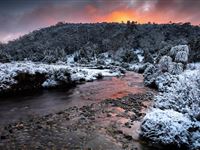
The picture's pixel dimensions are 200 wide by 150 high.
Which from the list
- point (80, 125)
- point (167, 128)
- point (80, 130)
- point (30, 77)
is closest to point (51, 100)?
point (30, 77)

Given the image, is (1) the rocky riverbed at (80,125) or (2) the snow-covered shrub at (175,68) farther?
(2) the snow-covered shrub at (175,68)

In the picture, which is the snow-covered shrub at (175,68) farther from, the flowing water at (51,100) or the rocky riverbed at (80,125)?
the rocky riverbed at (80,125)

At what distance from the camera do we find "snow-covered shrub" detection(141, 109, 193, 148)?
76.5 feet

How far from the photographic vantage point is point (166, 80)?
54.0 meters

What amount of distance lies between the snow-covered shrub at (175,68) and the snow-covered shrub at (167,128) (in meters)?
32.5

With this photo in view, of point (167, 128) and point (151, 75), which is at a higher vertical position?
point (167, 128)

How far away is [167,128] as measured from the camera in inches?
942

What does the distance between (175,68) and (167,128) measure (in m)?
35.7

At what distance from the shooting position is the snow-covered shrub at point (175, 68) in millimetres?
57406

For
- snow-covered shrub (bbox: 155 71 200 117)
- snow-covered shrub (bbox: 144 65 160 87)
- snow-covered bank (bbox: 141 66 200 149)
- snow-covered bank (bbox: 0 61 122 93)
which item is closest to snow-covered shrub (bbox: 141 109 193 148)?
snow-covered bank (bbox: 141 66 200 149)

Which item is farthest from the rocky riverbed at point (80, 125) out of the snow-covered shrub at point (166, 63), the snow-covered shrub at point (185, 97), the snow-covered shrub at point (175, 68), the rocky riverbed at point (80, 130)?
the snow-covered shrub at point (166, 63)

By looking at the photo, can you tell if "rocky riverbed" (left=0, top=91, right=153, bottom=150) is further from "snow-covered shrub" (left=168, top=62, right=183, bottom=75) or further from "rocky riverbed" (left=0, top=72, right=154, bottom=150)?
"snow-covered shrub" (left=168, top=62, right=183, bottom=75)

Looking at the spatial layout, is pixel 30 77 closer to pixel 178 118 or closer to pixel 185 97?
pixel 185 97

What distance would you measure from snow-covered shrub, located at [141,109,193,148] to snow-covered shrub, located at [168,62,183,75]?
3246 centimetres
